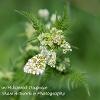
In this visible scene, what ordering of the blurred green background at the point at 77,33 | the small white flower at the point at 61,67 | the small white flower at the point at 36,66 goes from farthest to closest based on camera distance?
the blurred green background at the point at 77,33, the small white flower at the point at 61,67, the small white flower at the point at 36,66

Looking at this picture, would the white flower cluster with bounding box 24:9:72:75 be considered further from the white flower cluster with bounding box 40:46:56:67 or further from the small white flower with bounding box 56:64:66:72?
the small white flower with bounding box 56:64:66:72

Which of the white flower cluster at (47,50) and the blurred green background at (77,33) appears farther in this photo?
the blurred green background at (77,33)

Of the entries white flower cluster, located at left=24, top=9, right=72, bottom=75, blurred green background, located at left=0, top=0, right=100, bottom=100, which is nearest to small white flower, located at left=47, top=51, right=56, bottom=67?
white flower cluster, located at left=24, top=9, right=72, bottom=75

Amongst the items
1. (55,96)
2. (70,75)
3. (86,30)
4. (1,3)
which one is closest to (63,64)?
(70,75)

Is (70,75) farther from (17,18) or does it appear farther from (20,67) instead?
(17,18)

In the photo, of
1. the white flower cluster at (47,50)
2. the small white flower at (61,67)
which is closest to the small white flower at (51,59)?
the white flower cluster at (47,50)

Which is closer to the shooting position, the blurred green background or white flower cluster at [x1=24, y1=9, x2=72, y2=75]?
white flower cluster at [x1=24, y1=9, x2=72, y2=75]

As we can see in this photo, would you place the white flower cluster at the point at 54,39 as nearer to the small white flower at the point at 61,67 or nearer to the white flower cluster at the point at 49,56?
the white flower cluster at the point at 49,56

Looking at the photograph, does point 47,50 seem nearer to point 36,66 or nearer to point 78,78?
point 36,66
